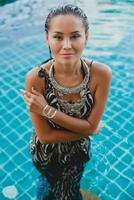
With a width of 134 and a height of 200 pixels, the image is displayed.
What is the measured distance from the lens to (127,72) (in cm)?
673

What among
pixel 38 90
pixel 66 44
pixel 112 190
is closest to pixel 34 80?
pixel 38 90

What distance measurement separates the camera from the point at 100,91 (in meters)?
2.52

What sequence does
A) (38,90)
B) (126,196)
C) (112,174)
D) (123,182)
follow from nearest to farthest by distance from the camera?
(38,90), (126,196), (123,182), (112,174)

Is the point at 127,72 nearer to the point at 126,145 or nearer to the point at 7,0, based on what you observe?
the point at 126,145

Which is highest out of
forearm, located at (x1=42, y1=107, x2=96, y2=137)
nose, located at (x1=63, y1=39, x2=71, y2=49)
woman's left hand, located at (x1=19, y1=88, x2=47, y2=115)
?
nose, located at (x1=63, y1=39, x2=71, y2=49)

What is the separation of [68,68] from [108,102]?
138 inches

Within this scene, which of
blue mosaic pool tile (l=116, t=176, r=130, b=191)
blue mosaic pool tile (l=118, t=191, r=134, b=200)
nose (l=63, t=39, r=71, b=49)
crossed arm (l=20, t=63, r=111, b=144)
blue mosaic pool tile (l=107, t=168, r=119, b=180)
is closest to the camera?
nose (l=63, t=39, r=71, b=49)

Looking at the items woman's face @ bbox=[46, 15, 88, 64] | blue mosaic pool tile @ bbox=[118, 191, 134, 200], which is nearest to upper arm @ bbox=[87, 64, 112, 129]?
woman's face @ bbox=[46, 15, 88, 64]

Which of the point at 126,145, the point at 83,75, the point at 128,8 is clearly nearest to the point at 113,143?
the point at 126,145

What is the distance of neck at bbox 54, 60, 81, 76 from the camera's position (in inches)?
92.8

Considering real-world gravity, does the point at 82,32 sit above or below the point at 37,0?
above

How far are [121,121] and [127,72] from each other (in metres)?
1.71

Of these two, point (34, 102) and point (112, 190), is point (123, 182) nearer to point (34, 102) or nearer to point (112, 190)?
point (112, 190)

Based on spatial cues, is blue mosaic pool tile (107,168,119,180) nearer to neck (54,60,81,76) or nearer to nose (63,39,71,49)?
neck (54,60,81,76)
